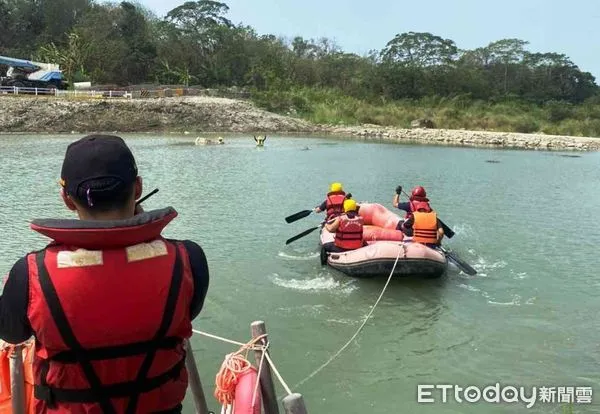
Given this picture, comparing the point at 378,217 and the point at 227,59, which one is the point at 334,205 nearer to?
the point at 378,217

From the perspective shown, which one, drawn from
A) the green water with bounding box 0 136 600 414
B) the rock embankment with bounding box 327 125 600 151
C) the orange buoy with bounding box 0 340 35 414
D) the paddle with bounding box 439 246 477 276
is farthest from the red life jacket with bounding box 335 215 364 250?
the rock embankment with bounding box 327 125 600 151

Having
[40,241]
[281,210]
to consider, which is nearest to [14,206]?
[40,241]

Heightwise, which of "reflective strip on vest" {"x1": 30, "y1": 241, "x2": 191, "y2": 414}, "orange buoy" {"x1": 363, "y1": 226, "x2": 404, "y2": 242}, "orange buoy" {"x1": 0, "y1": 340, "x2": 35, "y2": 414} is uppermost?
"reflective strip on vest" {"x1": 30, "y1": 241, "x2": 191, "y2": 414}

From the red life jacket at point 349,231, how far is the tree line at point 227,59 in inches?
1736

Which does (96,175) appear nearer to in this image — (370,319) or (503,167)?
(370,319)

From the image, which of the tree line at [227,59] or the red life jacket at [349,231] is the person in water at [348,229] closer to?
the red life jacket at [349,231]

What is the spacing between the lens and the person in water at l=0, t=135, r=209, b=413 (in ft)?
5.82

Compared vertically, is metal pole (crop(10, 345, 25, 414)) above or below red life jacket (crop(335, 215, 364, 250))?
above

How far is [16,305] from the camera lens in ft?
5.93

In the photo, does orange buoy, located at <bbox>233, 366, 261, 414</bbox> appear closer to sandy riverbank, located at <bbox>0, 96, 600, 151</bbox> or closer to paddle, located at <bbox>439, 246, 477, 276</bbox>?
paddle, located at <bbox>439, 246, 477, 276</bbox>

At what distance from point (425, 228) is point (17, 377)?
277 inches

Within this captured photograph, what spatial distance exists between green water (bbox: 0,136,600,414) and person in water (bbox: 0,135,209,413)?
3302 mm

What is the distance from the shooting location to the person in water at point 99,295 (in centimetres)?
178

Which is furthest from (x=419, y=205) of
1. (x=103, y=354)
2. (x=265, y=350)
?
(x=103, y=354)
